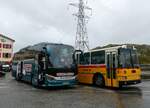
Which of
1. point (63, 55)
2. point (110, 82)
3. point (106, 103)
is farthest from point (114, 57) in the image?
point (106, 103)

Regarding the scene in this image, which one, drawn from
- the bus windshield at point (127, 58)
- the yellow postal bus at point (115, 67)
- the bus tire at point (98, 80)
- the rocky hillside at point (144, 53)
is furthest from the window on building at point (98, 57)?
the rocky hillside at point (144, 53)

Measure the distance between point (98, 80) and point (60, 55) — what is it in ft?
10.7

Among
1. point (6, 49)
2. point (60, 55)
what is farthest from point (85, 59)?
point (6, 49)

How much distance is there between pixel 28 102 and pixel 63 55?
688cm

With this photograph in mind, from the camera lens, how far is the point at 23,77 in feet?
90.9

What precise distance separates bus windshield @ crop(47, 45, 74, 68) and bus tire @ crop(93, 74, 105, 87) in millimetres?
2303

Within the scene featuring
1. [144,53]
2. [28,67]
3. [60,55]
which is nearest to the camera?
[60,55]

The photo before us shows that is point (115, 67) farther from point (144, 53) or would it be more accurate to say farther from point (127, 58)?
point (144, 53)

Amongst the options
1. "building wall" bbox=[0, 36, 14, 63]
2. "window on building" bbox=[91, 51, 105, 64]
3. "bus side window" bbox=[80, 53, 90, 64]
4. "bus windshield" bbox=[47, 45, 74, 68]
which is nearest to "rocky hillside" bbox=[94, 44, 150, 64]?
"bus side window" bbox=[80, 53, 90, 64]

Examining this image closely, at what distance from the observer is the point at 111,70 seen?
21.1 metres

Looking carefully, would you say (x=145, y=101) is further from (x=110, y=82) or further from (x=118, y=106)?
(x=110, y=82)

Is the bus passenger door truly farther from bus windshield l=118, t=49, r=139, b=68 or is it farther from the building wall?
the building wall

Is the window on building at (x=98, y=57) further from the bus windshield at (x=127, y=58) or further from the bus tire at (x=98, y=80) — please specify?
the bus windshield at (x=127, y=58)

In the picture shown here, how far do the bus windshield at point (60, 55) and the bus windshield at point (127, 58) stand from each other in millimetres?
3218
